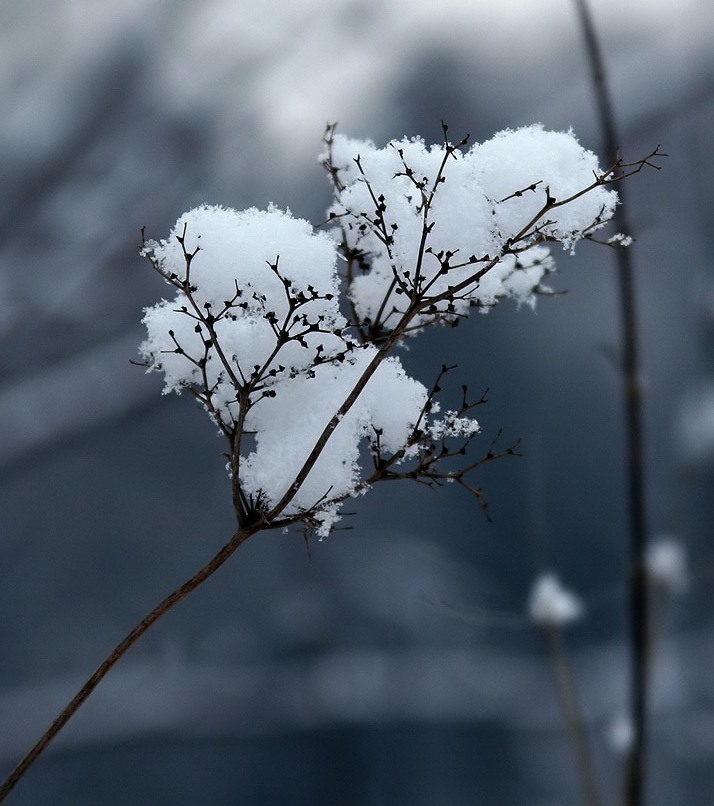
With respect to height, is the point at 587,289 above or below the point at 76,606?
above

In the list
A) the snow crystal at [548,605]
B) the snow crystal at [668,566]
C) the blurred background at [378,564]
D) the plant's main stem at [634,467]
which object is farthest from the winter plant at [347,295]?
the blurred background at [378,564]

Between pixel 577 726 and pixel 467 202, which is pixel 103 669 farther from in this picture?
pixel 577 726

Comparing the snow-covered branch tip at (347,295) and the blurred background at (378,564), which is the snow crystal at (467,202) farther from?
the blurred background at (378,564)

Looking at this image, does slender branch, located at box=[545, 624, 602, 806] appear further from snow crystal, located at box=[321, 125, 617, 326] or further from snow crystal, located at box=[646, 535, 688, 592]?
snow crystal, located at box=[321, 125, 617, 326]

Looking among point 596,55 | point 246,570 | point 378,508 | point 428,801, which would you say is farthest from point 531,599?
point 428,801

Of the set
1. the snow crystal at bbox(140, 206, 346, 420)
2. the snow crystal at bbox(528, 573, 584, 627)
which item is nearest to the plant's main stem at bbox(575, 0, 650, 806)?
the snow crystal at bbox(528, 573, 584, 627)

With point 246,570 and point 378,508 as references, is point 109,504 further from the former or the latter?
point 378,508
